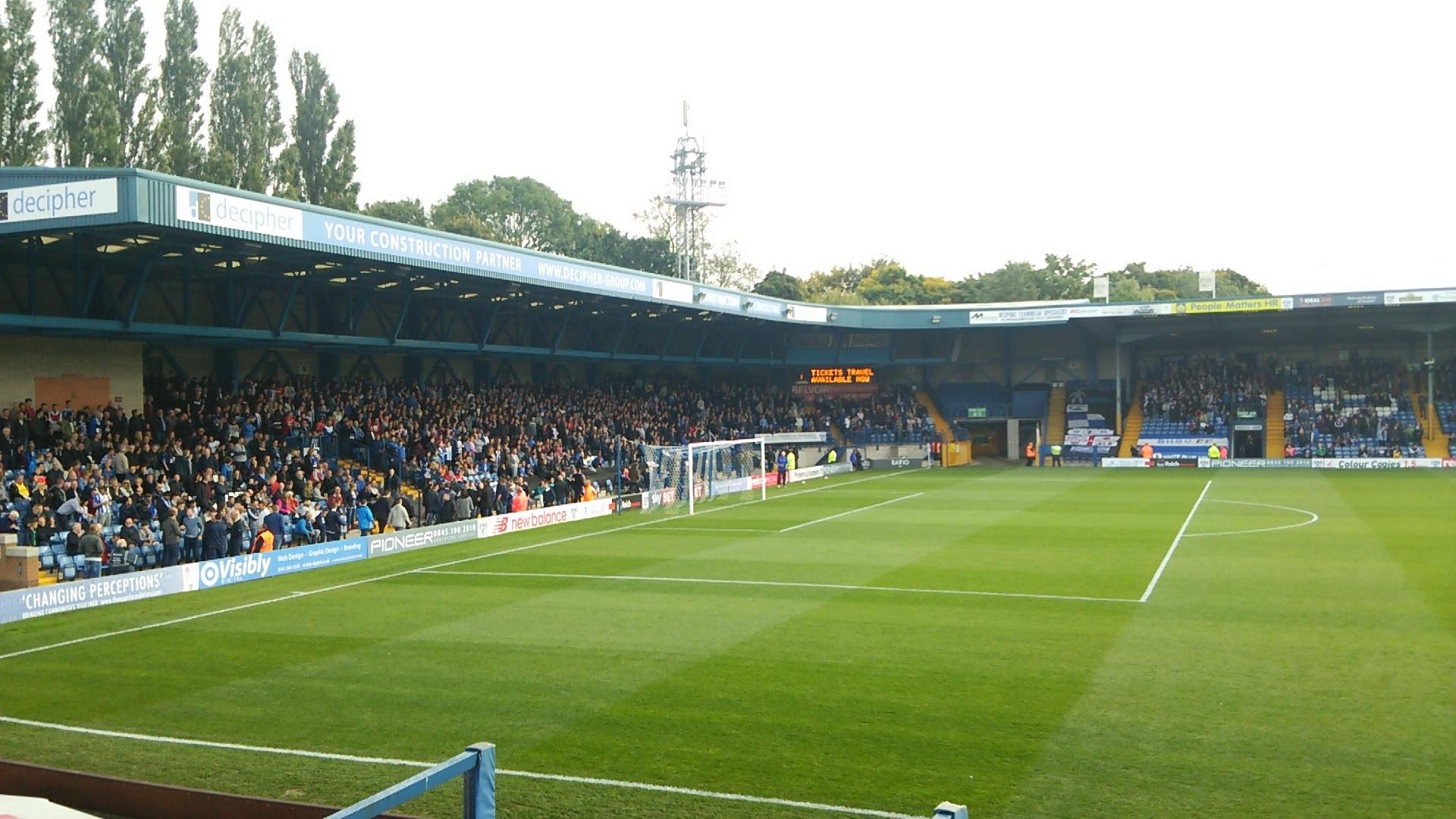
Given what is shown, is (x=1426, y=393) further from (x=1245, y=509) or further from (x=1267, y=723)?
(x=1267, y=723)

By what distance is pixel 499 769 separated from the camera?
10016 millimetres

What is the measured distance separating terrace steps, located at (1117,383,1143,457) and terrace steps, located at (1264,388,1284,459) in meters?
5.45

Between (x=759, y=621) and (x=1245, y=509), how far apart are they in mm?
19965

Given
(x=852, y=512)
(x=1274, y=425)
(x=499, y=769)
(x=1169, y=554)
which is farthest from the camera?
(x=1274, y=425)

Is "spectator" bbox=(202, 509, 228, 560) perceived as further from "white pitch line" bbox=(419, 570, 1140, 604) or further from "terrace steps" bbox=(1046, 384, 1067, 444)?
"terrace steps" bbox=(1046, 384, 1067, 444)

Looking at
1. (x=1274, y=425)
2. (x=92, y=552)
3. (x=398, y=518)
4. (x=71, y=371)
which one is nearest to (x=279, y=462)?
(x=398, y=518)

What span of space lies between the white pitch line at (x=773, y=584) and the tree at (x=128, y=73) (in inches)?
1509

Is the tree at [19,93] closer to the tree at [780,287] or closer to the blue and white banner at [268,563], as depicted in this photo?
the blue and white banner at [268,563]

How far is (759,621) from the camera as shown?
16.5 metres

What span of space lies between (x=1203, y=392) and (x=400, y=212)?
2062 inches

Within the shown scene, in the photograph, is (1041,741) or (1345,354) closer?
(1041,741)

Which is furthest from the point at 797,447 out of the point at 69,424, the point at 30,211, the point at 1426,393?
the point at 30,211

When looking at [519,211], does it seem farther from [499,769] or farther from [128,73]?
[499,769]

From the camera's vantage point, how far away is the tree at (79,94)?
1879 inches
